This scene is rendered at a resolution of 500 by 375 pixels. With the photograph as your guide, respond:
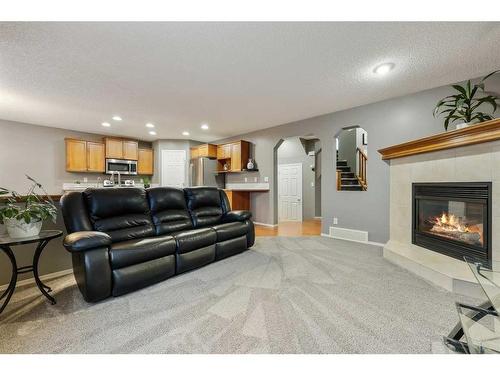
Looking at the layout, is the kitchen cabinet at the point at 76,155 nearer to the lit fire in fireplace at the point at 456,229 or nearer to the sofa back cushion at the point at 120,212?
the sofa back cushion at the point at 120,212

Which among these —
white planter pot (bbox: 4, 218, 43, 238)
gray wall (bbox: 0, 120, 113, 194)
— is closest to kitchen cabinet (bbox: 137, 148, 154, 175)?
gray wall (bbox: 0, 120, 113, 194)

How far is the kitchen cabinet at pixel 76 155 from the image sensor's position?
5355mm

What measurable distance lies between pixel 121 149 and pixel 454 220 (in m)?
7.43

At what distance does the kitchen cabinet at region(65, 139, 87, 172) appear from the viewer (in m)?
5.36

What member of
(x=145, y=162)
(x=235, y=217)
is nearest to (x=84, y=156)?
(x=145, y=162)

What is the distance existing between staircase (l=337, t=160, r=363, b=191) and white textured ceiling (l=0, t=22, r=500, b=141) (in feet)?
5.73

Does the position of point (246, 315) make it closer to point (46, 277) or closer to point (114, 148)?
point (46, 277)

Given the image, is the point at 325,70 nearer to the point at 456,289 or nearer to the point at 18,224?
the point at 456,289

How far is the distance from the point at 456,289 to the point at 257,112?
3885mm

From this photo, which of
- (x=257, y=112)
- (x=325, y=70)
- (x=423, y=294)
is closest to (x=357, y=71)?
(x=325, y=70)

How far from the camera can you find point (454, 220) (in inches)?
101

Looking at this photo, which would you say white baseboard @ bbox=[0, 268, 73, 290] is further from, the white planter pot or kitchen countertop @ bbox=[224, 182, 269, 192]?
kitchen countertop @ bbox=[224, 182, 269, 192]

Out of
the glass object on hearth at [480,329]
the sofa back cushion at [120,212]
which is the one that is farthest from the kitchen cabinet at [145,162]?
the glass object on hearth at [480,329]

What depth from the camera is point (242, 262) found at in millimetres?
2908
